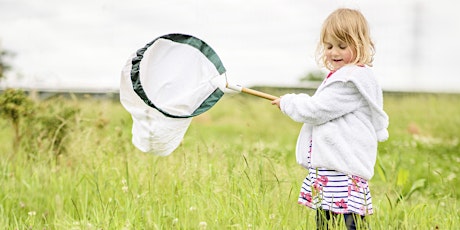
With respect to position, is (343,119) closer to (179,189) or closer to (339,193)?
(339,193)

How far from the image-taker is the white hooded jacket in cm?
342

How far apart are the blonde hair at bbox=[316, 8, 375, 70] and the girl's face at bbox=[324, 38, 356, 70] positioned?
19 mm

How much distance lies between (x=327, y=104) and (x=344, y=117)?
163 mm

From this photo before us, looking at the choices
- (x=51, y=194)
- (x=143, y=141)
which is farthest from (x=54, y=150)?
(x=143, y=141)

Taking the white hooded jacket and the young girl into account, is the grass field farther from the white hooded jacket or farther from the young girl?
the white hooded jacket

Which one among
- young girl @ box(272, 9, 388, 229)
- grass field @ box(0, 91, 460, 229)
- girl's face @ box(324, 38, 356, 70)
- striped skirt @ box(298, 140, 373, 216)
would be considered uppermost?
girl's face @ box(324, 38, 356, 70)

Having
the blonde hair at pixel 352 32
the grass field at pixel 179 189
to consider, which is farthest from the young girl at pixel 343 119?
the grass field at pixel 179 189

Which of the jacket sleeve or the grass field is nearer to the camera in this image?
the jacket sleeve

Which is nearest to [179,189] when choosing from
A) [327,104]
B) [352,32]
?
[327,104]

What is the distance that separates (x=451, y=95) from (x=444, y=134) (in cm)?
378

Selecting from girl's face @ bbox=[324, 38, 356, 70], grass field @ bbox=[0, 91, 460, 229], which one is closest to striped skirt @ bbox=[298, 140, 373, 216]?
grass field @ bbox=[0, 91, 460, 229]

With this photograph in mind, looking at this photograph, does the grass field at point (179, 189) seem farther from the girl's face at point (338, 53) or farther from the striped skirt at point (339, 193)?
the girl's face at point (338, 53)

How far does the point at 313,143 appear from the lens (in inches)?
139

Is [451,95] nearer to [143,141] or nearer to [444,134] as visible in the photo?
[444,134]
